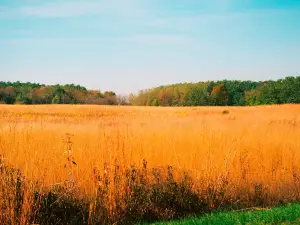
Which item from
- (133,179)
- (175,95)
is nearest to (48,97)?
(175,95)

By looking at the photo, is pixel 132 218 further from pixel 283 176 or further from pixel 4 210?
pixel 283 176

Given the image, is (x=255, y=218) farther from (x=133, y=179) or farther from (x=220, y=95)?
(x=220, y=95)

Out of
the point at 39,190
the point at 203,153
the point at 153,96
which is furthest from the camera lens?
the point at 153,96

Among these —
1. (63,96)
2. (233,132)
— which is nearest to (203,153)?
(233,132)

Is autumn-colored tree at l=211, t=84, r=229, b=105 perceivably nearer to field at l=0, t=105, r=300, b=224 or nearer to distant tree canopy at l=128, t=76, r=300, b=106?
distant tree canopy at l=128, t=76, r=300, b=106

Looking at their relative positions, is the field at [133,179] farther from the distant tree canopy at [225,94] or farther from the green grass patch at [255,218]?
the distant tree canopy at [225,94]

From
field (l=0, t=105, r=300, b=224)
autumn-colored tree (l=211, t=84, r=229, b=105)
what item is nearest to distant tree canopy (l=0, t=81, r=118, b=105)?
autumn-colored tree (l=211, t=84, r=229, b=105)

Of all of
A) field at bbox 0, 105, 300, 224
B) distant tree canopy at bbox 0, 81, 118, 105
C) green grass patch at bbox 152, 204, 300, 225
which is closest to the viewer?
green grass patch at bbox 152, 204, 300, 225

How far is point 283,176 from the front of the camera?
9.53 m

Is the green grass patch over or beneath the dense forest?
beneath

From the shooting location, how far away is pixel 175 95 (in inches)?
3883

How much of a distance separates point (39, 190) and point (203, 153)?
4.31 metres

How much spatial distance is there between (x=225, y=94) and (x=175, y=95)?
573 inches

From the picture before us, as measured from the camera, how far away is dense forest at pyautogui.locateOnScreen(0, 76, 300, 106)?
7075 centimetres
